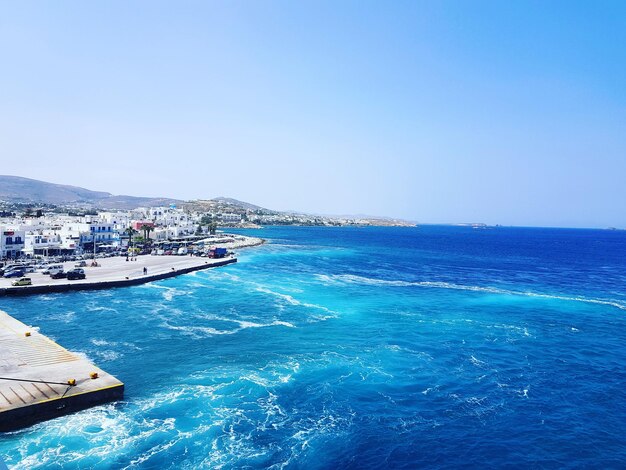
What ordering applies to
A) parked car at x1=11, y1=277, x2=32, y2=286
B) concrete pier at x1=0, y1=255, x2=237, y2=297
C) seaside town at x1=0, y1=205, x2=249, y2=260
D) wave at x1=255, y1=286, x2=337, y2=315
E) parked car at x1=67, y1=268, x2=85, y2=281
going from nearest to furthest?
wave at x1=255, y1=286, x2=337, y2=315
parked car at x1=11, y1=277, x2=32, y2=286
concrete pier at x1=0, y1=255, x2=237, y2=297
parked car at x1=67, y1=268, x2=85, y2=281
seaside town at x1=0, y1=205, x2=249, y2=260

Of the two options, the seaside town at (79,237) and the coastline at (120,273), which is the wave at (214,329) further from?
the seaside town at (79,237)

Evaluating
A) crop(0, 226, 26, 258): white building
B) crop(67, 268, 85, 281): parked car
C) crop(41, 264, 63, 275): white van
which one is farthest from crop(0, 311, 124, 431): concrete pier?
crop(0, 226, 26, 258): white building

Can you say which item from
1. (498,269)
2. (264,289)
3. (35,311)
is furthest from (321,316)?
(498,269)

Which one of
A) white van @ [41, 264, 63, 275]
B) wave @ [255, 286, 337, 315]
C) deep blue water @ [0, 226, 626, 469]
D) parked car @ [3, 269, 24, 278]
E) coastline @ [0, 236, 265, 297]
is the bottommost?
deep blue water @ [0, 226, 626, 469]

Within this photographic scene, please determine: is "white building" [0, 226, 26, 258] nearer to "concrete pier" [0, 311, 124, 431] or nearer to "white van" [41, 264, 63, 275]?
"white van" [41, 264, 63, 275]

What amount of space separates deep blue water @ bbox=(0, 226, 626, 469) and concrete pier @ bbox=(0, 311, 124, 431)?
113 cm

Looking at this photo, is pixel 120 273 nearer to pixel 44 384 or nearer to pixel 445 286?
pixel 44 384

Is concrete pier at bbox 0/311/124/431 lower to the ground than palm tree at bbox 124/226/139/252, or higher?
lower

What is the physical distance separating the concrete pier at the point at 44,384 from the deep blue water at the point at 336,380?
1.13m

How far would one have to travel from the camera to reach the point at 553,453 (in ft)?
77.9

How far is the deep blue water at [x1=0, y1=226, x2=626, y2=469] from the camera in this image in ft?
76.1

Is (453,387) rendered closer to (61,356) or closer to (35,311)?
(61,356)

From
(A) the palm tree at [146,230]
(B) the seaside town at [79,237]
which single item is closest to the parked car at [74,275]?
(B) the seaside town at [79,237]

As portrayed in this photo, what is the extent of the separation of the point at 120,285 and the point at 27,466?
50.9 meters
